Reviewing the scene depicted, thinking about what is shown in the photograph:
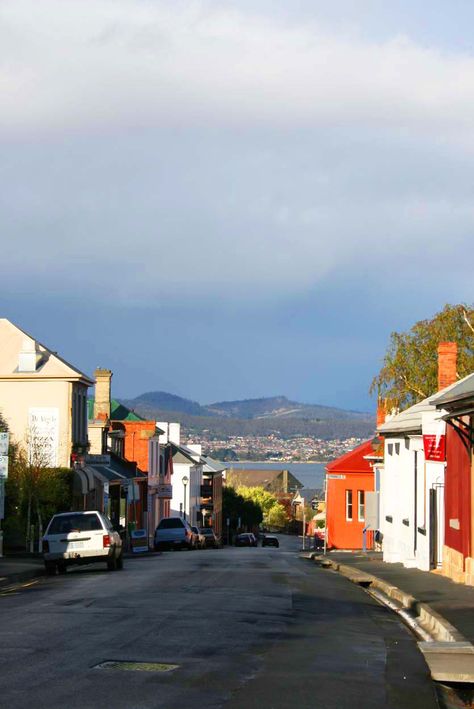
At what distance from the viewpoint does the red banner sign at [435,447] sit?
1049 inches

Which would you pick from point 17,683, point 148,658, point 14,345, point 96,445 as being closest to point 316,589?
point 148,658

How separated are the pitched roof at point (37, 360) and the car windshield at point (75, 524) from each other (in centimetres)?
2289

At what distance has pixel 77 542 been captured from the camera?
97.2 ft

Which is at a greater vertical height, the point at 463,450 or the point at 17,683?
the point at 463,450

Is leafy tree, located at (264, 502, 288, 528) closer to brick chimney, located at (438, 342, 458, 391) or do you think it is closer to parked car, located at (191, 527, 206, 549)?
parked car, located at (191, 527, 206, 549)

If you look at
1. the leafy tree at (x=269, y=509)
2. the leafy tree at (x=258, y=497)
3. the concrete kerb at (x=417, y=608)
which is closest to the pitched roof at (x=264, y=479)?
the leafy tree at (x=269, y=509)

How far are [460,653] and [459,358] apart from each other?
38877 mm

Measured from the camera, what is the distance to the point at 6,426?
5241 cm

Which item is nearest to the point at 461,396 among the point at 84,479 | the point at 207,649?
the point at 207,649

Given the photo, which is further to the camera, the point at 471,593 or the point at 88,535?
the point at 88,535

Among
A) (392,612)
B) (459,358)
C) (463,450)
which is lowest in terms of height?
(392,612)

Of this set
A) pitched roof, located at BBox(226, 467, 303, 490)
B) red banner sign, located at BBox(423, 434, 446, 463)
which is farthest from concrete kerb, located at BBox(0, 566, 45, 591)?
pitched roof, located at BBox(226, 467, 303, 490)

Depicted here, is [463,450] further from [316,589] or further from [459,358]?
[459,358]

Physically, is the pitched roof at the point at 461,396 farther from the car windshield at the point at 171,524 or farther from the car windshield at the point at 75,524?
the car windshield at the point at 171,524
